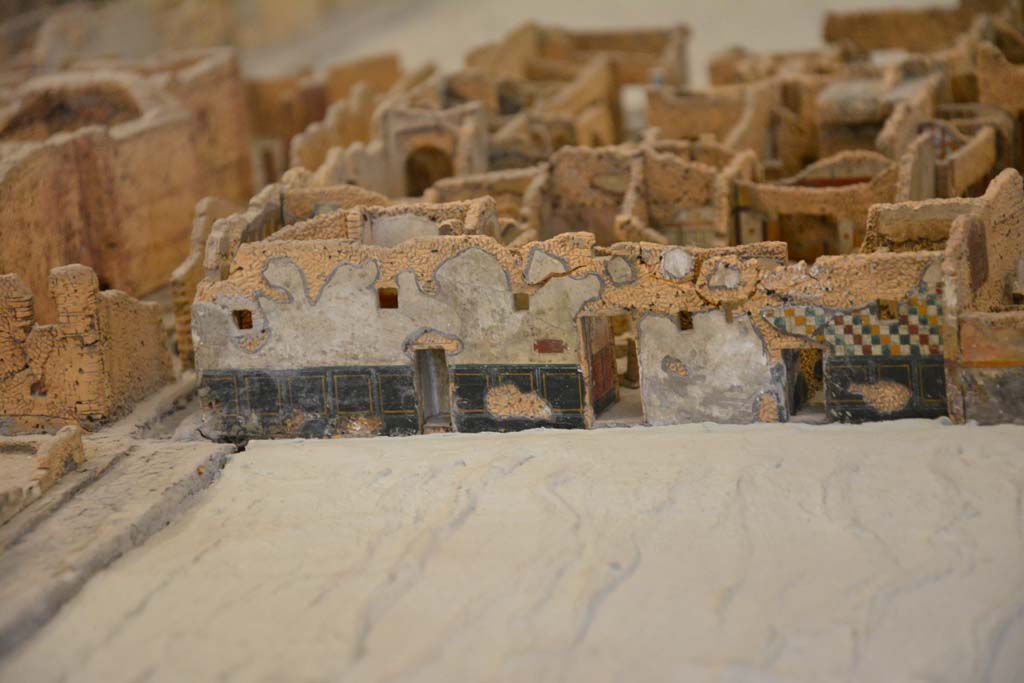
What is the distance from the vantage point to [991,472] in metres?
13.3

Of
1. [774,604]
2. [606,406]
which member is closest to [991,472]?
[774,604]

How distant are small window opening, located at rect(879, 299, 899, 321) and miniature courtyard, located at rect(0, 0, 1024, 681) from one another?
0.04 metres

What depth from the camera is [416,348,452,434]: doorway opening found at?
630 inches

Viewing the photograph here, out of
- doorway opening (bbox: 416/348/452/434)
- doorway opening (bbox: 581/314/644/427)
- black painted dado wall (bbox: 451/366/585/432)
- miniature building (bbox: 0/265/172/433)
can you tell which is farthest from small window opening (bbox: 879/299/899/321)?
miniature building (bbox: 0/265/172/433)

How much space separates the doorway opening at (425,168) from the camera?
2314 centimetres

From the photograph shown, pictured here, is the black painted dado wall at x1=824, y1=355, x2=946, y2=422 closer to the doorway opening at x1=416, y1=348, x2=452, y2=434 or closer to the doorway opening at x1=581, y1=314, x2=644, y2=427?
the doorway opening at x1=581, y1=314, x2=644, y2=427

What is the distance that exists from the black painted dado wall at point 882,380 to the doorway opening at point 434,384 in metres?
3.76

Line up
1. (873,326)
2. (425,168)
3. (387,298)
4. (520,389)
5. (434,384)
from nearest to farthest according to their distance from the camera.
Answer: (873,326) < (520,389) < (387,298) < (434,384) < (425,168)

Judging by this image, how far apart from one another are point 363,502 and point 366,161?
8.10m

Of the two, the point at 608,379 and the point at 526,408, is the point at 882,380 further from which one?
the point at 526,408

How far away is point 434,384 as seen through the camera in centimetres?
1622

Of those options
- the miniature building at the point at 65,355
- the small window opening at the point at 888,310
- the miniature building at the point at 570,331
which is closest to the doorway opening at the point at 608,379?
the miniature building at the point at 570,331

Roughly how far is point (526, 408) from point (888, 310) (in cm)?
349

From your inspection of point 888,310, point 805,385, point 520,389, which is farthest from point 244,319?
point 888,310
